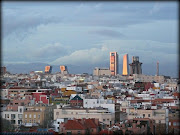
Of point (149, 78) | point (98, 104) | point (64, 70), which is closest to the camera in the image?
point (98, 104)

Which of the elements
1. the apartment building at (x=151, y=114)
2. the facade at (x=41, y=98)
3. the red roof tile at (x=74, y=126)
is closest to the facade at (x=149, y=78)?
the facade at (x=41, y=98)

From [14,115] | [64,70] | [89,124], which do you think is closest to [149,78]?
[64,70]

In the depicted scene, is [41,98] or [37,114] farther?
[41,98]

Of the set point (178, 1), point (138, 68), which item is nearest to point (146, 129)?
point (178, 1)

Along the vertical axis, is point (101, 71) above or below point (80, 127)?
above

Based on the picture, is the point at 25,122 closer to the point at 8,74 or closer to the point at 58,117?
the point at 58,117

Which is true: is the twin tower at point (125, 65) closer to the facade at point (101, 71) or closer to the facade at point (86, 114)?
the facade at point (101, 71)

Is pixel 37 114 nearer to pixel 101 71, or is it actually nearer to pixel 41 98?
pixel 41 98

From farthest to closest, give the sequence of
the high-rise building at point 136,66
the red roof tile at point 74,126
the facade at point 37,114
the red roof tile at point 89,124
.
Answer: the high-rise building at point 136,66
the facade at point 37,114
the red roof tile at point 89,124
the red roof tile at point 74,126
